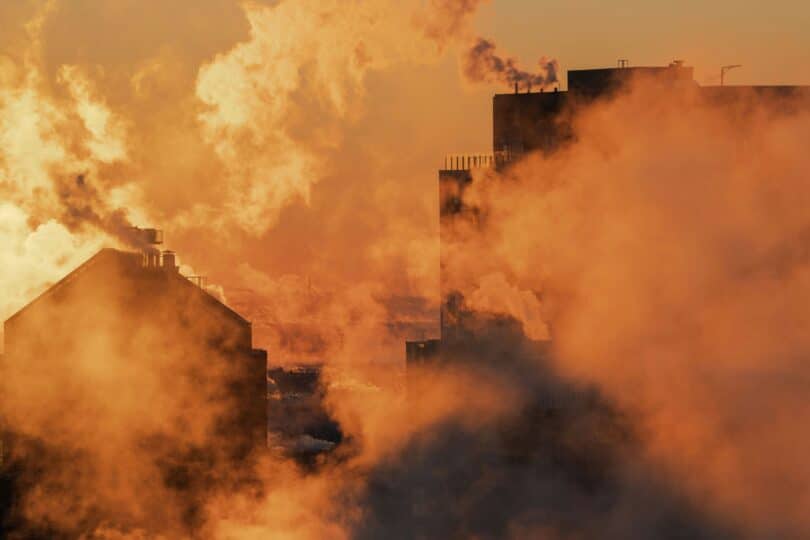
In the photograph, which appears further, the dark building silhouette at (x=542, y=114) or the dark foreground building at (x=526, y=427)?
the dark building silhouette at (x=542, y=114)

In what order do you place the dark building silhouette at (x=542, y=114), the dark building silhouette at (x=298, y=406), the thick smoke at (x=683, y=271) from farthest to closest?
the dark building silhouette at (x=298, y=406) < the dark building silhouette at (x=542, y=114) < the thick smoke at (x=683, y=271)

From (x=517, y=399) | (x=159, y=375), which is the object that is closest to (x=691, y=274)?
(x=517, y=399)

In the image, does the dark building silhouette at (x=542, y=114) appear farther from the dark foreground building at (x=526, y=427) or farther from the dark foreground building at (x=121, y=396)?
the dark foreground building at (x=121, y=396)

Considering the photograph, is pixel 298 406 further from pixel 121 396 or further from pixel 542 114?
pixel 542 114

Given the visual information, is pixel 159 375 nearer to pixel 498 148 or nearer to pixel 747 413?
pixel 498 148

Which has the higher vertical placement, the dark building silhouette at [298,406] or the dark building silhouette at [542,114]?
the dark building silhouette at [542,114]

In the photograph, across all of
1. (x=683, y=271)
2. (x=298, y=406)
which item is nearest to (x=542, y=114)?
(x=683, y=271)

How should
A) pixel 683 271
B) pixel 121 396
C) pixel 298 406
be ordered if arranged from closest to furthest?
pixel 683 271 → pixel 121 396 → pixel 298 406

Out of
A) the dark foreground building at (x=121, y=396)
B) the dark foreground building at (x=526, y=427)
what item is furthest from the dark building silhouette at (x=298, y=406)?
the dark foreground building at (x=526, y=427)

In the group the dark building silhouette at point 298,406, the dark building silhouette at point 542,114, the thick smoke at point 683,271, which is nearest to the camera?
the thick smoke at point 683,271
